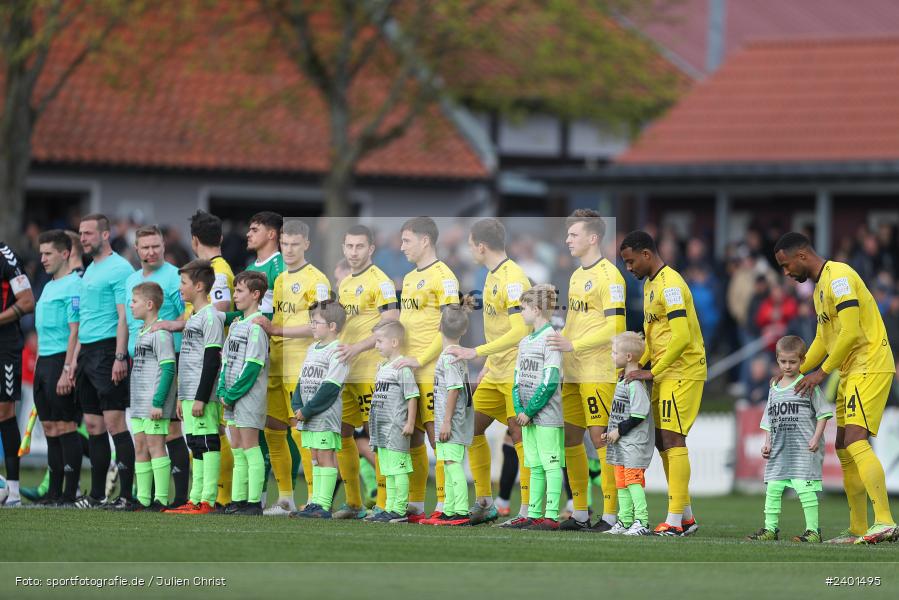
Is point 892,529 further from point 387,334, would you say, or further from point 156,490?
point 156,490

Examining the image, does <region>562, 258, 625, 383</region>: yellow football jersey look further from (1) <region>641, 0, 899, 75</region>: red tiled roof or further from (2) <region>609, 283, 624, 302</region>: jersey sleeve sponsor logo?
(1) <region>641, 0, 899, 75</region>: red tiled roof

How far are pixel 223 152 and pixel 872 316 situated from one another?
2067 cm

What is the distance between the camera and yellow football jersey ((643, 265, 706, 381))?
12.2 m

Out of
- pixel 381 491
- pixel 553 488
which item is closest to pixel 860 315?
pixel 553 488

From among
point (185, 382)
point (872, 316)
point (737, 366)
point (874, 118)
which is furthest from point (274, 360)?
point (874, 118)

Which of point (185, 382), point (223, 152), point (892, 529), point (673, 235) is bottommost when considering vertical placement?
point (892, 529)

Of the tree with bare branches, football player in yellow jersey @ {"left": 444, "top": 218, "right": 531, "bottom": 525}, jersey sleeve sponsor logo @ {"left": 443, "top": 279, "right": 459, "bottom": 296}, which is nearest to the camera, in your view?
football player in yellow jersey @ {"left": 444, "top": 218, "right": 531, "bottom": 525}

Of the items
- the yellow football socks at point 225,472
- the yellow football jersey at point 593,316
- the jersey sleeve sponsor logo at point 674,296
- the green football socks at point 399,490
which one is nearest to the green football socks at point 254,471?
the yellow football socks at point 225,472

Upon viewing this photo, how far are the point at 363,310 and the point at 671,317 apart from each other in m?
2.53

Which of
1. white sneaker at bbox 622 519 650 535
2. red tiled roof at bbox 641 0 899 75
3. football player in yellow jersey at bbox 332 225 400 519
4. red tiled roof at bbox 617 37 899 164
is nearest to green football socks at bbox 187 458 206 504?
football player in yellow jersey at bbox 332 225 400 519

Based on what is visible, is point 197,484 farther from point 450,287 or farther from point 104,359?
point 450,287

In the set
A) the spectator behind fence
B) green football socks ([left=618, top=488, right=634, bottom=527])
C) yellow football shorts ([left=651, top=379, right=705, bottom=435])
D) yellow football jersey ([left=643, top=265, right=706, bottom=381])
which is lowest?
green football socks ([left=618, top=488, right=634, bottom=527])

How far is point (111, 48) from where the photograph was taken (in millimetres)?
26094

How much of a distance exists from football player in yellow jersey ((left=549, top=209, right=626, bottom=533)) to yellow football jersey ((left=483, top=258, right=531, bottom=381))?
16.0 inches
